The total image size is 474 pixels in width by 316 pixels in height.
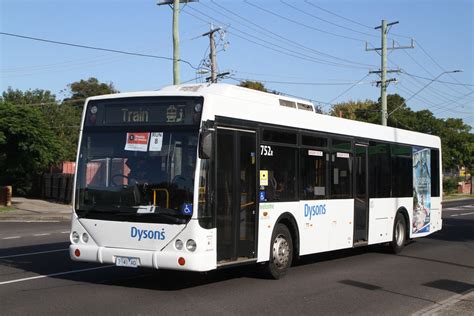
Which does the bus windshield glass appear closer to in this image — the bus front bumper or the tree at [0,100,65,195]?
the bus front bumper

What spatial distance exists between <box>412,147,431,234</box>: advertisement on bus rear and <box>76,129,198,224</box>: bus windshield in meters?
9.52

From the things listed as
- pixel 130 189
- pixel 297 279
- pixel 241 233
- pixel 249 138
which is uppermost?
pixel 249 138

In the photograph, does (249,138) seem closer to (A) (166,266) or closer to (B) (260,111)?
(B) (260,111)

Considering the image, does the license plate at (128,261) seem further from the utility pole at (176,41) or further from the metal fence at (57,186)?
the metal fence at (57,186)

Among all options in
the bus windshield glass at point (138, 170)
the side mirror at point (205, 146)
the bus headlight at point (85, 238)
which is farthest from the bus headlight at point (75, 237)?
the side mirror at point (205, 146)

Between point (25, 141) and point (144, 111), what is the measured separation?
88.8 feet

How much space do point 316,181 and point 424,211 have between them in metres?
6.53

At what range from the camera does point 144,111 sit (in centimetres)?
961

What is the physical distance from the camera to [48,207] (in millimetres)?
36062

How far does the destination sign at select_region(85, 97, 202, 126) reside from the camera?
30.6 ft

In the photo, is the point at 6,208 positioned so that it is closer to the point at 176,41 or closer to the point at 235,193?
the point at 176,41

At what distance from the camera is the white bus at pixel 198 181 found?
9031mm

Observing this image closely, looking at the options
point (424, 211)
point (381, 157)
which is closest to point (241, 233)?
point (381, 157)

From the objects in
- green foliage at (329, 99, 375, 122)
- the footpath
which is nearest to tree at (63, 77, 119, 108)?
green foliage at (329, 99, 375, 122)
